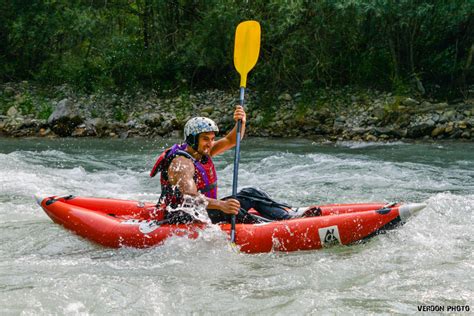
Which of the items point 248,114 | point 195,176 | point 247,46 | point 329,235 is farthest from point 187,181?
point 248,114

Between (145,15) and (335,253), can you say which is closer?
(335,253)

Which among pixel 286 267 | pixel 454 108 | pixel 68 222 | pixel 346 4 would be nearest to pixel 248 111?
pixel 346 4

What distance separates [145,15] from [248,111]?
3507 millimetres

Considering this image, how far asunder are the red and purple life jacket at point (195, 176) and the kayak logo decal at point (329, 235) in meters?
0.80

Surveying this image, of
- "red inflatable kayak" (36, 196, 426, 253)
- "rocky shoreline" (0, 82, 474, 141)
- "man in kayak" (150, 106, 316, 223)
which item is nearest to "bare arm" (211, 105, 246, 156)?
"man in kayak" (150, 106, 316, 223)

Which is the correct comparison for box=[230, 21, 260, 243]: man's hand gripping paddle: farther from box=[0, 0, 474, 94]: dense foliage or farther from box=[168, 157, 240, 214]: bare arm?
box=[0, 0, 474, 94]: dense foliage

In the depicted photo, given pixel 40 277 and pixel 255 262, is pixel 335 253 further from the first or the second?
pixel 40 277

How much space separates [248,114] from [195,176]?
7.21 meters

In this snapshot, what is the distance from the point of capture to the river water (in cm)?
310

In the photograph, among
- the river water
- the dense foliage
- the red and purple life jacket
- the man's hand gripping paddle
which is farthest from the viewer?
the dense foliage

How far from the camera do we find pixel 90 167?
8086 millimetres

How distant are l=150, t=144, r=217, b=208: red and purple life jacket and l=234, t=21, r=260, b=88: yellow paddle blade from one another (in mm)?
1687

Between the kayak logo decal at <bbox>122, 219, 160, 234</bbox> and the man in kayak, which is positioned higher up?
the man in kayak

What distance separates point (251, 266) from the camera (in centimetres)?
381
